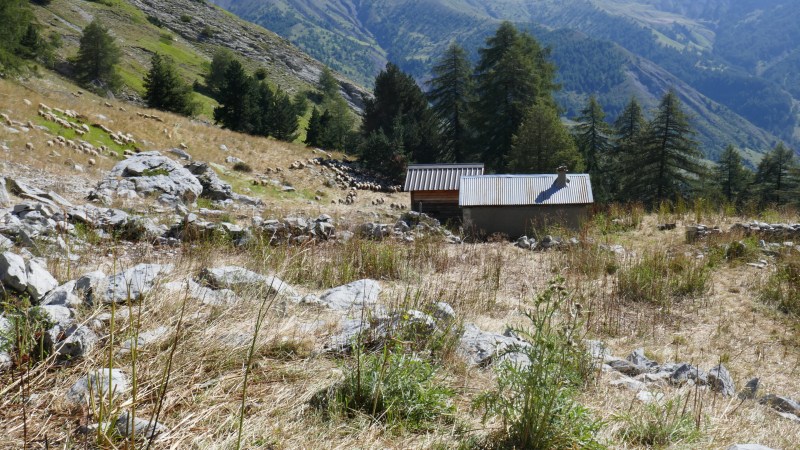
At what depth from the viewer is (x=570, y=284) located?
959 centimetres

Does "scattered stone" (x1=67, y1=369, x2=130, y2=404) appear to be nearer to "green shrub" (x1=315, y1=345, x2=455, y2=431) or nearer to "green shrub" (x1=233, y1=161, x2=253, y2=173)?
"green shrub" (x1=315, y1=345, x2=455, y2=431)

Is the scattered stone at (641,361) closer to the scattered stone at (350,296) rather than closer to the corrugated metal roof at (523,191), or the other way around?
the scattered stone at (350,296)

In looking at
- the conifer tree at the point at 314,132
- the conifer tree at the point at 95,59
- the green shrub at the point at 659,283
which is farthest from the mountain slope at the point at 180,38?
the green shrub at the point at 659,283

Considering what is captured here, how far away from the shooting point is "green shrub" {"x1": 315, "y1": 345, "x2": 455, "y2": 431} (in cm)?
328

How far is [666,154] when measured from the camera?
36.8 meters

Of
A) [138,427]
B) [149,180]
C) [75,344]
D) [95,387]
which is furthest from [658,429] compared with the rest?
[149,180]

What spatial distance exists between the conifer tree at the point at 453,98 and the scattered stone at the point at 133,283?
38.8 m

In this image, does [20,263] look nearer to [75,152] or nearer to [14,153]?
[14,153]

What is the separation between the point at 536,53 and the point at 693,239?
33504 millimetres

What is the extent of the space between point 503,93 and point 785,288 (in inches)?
1220

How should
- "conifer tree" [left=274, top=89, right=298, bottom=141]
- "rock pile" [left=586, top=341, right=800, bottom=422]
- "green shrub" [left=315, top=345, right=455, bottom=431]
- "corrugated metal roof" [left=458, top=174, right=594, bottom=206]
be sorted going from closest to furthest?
"green shrub" [left=315, top=345, right=455, bottom=431]
"rock pile" [left=586, top=341, right=800, bottom=422]
"corrugated metal roof" [left=458, top=174, right=594, bottom=206]
"conifer tree" [left=274, top=89, right=298, bottom=141]

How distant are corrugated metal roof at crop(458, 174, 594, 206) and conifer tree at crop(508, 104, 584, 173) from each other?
500 inches

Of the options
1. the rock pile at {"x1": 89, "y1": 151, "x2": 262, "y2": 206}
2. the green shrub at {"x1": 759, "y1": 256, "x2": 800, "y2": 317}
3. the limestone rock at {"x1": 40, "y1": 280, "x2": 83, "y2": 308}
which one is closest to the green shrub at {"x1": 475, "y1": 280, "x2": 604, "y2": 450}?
the limestone rock at {"x1": 40, "y1": 280, "x2": 83, "y2": 308}

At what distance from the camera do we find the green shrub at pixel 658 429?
10.9ft
